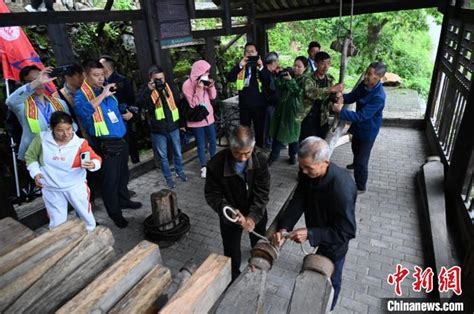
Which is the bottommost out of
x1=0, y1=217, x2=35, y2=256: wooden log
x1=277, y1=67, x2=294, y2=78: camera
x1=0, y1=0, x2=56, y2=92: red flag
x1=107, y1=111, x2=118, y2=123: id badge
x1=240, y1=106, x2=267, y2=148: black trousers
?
x1=240, y1=106, x2=267, y2=148: black trousers

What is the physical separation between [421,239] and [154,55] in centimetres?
530

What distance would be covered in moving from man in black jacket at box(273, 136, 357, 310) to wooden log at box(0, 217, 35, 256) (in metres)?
1.93

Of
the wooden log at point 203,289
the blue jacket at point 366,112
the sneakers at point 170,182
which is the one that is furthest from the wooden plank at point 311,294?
the sneakers at point 170,182

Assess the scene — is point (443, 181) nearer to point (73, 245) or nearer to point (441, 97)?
point (441, 97)

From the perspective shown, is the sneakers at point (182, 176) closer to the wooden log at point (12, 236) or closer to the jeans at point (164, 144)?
the jeans at point (164, 144)

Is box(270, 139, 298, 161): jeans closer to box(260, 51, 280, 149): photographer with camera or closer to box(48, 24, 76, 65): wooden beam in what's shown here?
box(260, 51, 280, 149): photographer with camera

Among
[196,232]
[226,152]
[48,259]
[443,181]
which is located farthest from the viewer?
[443,181]

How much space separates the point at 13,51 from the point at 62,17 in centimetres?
83

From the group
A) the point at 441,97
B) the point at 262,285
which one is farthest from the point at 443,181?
the point at 262,285

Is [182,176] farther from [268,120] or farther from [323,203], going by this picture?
[323,203]

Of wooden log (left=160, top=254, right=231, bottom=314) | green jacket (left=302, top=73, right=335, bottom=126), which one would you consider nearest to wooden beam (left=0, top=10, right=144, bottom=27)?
green jacket (left=302, top=73, right=335, bottom=126)

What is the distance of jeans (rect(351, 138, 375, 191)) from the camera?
4.66m

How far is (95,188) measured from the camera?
17.7ft

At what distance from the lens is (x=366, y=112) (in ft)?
13.9
